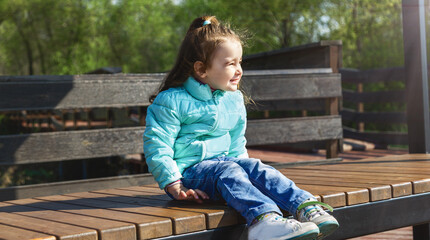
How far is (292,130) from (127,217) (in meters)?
3.11

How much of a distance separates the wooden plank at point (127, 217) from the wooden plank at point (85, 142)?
1318 mm

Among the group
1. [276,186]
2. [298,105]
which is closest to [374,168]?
[276,186]

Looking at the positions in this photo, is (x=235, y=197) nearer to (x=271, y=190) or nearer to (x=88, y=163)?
(x=271, y=190)

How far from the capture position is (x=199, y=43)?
9.09 feet

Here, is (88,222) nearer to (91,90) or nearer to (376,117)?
(91,90)

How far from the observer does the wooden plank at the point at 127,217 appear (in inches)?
80.4

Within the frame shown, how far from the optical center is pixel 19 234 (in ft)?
6.35

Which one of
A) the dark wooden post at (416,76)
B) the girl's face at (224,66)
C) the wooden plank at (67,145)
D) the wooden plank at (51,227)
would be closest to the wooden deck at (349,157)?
the dark wooden post at (416,76)

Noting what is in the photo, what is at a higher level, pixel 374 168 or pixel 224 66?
pixel 224 66

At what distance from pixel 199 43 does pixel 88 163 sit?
18.0 feet

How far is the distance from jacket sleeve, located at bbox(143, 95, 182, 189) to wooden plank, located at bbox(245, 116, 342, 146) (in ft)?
7.34

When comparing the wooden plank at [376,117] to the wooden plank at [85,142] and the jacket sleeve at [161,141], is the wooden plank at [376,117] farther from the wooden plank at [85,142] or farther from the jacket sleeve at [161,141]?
the jacket sleeve at [161,141]

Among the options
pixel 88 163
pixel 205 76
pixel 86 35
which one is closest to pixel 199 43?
pixel 205 76

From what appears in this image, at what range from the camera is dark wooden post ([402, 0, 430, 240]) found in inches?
165
